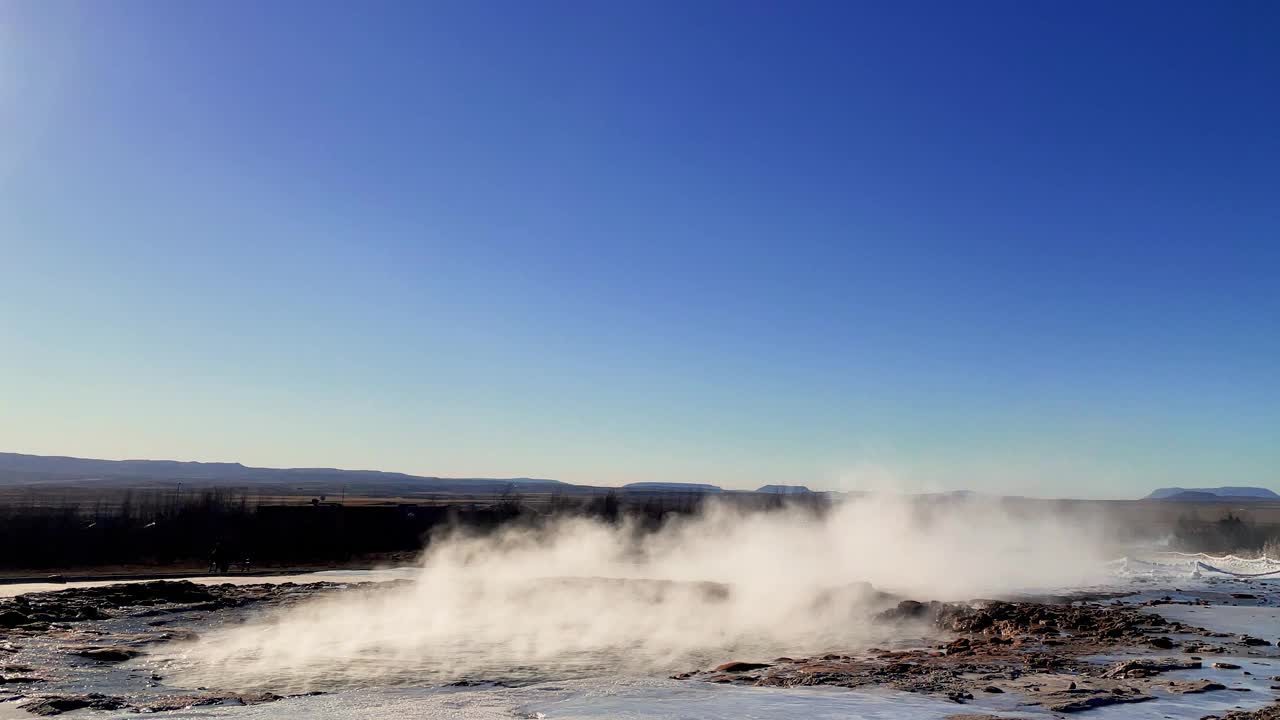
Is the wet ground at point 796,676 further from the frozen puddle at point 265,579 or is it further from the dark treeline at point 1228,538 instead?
the dark treeline at point 1228,538

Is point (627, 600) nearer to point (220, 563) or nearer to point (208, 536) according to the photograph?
point (220, 563)

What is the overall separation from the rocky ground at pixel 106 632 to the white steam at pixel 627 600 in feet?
5.36

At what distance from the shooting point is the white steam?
1923cm

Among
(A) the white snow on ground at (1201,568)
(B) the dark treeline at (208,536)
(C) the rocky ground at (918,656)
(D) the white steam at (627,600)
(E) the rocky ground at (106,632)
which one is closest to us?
(E) the rocky ground at (106,632)

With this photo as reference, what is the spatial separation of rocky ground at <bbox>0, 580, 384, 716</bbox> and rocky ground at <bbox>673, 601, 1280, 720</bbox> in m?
10.9

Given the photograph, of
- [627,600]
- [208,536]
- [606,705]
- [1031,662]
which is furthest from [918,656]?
[208,536]

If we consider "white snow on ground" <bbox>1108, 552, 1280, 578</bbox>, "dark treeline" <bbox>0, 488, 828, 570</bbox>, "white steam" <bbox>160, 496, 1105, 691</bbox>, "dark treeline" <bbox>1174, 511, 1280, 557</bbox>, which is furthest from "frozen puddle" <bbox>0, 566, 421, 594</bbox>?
"dark treeline" <bbox>1174, 511, 1280, 557</bbox>

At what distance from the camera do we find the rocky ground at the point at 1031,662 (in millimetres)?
15922

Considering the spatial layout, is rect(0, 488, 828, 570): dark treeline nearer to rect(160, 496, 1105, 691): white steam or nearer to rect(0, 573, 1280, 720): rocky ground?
rect(160, 496, 1105, 691): white steam

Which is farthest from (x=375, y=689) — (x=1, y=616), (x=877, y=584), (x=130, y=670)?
(x=877, y=584)

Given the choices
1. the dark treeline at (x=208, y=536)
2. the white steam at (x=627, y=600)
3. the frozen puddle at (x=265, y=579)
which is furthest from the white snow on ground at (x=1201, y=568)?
the frozen puddle at (x=265, y=579)

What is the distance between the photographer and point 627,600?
31.2 metres

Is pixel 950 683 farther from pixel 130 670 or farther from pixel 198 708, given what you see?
pixel 130 670

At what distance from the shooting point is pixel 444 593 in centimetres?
3206
